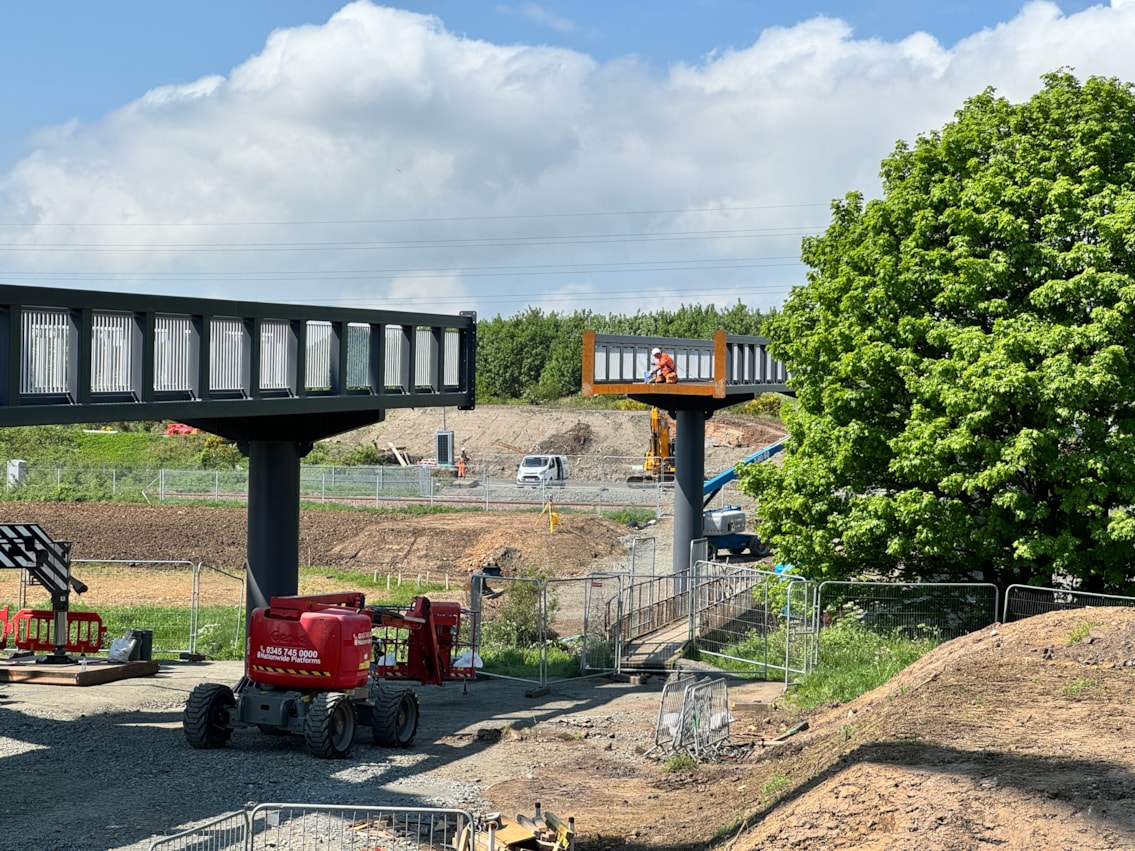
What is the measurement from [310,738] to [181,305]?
5.40 metres

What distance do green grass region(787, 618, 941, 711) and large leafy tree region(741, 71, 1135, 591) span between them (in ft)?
4.88

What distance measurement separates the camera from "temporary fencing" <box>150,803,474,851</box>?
1245 centimetres

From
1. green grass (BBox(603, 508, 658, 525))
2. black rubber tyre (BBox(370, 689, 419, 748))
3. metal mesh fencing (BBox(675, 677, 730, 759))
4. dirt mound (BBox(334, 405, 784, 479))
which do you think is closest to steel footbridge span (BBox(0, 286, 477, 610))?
black rubber tyre (BBox(370, 689, 419, 748))

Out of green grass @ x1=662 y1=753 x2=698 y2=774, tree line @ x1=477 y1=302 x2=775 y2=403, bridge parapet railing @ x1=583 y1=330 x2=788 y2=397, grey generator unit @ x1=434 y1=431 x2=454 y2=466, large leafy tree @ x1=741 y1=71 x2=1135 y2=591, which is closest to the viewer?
green grass @ x1=662 y1=753 x2=698 y2=774

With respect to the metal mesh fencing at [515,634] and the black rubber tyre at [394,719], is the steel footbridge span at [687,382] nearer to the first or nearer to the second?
the metal mesh fencing at [515,634]

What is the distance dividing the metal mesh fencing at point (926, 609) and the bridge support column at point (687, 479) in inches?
374

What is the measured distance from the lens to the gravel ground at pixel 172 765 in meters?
14.1

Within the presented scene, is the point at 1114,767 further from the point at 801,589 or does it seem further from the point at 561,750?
the point at 801,589

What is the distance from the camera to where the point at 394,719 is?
57.6 ft

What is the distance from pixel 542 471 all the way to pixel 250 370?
5033 cm

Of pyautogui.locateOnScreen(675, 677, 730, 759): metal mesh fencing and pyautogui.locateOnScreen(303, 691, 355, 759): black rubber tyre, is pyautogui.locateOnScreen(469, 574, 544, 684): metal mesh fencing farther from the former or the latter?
pyautogui.locateOnScreen(303, 691, 355, 759): black rubber tyre

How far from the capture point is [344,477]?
62.4m

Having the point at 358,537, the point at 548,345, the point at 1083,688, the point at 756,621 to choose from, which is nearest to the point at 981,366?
the point at 756,621

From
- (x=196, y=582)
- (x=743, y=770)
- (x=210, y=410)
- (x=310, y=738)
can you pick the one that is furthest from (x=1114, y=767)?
(x=196, y=582)
